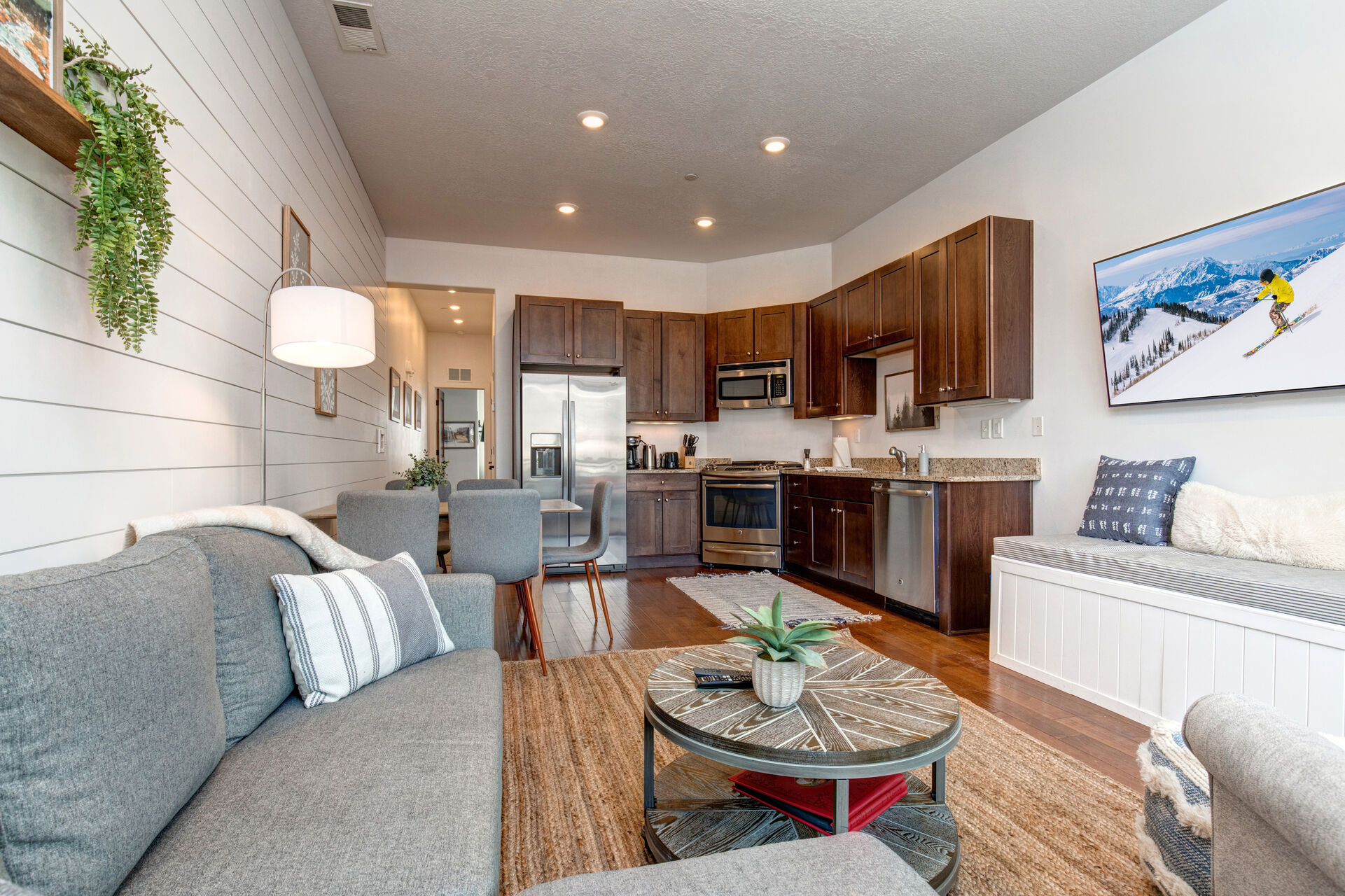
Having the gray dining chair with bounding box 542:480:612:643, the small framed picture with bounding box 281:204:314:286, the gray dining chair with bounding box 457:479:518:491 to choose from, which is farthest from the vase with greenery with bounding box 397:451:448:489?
the small framed picture with bounding box 281:204:314:286

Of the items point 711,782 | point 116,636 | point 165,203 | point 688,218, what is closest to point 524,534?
point 711,782

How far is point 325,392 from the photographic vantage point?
3.38 m

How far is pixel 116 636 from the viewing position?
2.98 feet

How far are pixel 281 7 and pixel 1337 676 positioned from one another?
4471mm

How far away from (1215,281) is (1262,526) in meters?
1.03

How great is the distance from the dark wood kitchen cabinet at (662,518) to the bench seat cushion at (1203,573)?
3.10m

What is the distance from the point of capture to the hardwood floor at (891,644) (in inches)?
91.5

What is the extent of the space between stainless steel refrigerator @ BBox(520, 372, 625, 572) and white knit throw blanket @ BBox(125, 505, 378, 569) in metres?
3.39

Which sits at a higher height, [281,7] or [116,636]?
[281,7]

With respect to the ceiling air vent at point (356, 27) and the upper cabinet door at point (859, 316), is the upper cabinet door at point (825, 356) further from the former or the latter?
the ceiling air vent at point (356, 27)

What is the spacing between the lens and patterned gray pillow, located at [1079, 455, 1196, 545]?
9.23 feet

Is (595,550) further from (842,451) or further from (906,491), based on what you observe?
(842,451)

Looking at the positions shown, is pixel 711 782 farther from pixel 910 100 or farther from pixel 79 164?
pixel 910 100

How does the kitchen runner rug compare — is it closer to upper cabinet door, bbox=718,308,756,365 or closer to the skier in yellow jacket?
upper cabinet door, bbox=718,308,756,365
